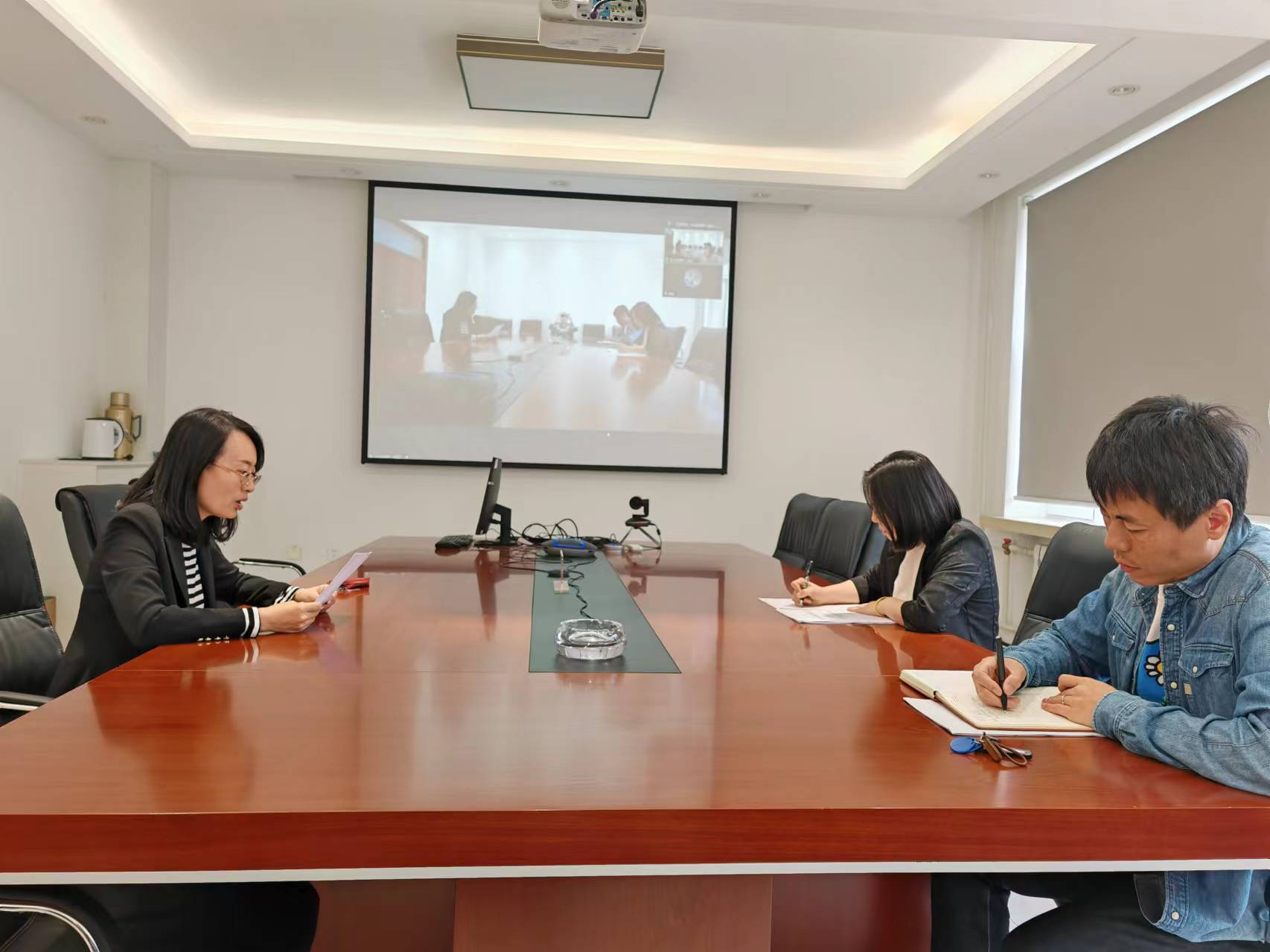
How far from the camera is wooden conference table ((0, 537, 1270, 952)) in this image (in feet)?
3.05

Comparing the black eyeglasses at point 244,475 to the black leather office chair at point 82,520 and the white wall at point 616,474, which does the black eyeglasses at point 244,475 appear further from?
the white wall at point 616,474

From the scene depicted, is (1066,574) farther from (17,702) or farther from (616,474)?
(616,474)

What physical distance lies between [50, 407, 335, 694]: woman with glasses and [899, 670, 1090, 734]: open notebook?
4.12 feet

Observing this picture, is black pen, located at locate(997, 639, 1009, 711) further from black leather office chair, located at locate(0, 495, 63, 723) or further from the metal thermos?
the metal thermos

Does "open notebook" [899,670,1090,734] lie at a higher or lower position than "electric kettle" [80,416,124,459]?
lower

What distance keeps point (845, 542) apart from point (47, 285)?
13.6 feet

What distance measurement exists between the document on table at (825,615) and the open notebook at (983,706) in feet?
1.99

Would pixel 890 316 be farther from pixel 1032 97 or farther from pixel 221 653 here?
pixel 221 653

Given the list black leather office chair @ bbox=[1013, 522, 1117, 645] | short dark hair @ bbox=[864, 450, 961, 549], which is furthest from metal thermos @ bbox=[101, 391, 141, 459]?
black leather office chair @ bbox=[1013, 522, 1117, 645]

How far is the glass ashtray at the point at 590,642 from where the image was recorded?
1717mm

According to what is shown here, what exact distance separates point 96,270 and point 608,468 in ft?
10.3

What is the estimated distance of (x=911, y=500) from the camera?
2352 mm

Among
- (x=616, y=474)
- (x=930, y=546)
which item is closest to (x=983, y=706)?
(x=930, y=546)

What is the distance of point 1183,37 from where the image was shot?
326cm
